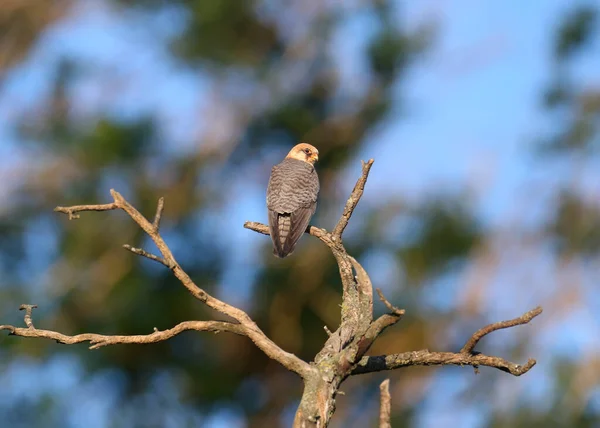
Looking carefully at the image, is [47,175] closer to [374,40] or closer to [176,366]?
[176,366]

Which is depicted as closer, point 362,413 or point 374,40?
point 362,413

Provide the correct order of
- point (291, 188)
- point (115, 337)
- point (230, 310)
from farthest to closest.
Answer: point (291, 188), point (230, 310), point (115, 337)

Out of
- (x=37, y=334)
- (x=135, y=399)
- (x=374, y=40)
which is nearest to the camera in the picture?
(x=37, y=334)

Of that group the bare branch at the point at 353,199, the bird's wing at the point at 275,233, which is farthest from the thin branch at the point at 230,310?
the bird's wing at the point at 275,233

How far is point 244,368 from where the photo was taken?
1220 centimetres

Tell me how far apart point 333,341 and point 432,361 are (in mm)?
430

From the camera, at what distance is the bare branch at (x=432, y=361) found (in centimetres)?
287

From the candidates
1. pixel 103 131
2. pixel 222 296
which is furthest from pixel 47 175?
pixel 222 296

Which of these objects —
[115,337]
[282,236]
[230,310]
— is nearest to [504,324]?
[230,310]

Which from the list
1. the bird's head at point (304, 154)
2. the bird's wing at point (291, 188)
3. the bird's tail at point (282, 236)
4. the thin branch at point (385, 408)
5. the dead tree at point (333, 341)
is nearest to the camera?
the thin branch at point (385, 408)

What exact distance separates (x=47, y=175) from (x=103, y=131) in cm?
132

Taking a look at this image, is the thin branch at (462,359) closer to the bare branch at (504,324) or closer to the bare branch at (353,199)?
the bare branch at (504,324)

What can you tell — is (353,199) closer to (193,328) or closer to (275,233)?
(193,328)

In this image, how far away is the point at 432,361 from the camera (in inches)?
117
